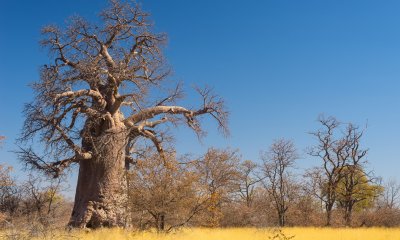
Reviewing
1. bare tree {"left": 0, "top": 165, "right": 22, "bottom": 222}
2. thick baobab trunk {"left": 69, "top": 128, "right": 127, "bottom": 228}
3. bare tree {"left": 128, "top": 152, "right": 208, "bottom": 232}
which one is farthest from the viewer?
bare tree {"left": 0, "top": 165, "right": 22, "bottom": 222}

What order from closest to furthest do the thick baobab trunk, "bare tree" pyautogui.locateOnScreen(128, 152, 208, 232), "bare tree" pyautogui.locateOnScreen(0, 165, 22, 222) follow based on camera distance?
"bare tree" pyautogui.locateOnScreen(128, 152, 208, 232) → the thick baobab trunk → "bare tree" pyautogui.locateOnScreen(0, 165, 22, 222)

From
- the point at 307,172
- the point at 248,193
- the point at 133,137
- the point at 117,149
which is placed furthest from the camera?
the point at 248,193

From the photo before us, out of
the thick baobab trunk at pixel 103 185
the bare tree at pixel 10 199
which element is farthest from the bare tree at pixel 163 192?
the bare tree at pixel 10 199

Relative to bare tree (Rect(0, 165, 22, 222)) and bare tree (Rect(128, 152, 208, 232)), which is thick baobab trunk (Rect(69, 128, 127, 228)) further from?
bare tree (Rect(0, 165, 22, 222))

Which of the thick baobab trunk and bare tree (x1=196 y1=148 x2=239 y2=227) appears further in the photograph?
bare tree (x1=196 y1=148 x2=239 y2=227)

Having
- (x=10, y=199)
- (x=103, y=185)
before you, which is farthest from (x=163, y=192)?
(x=10, y=199)

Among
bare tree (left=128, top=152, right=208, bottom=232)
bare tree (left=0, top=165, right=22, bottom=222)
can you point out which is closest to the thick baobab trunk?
bare tree (left=128, top=152, right=208, bottom=232)

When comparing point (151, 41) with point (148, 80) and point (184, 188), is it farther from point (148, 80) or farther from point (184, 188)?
point (184, 188)

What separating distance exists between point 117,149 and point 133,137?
110 centimetres

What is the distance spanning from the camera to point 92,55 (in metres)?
14.4

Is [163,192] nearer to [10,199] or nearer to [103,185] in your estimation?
[103,185]

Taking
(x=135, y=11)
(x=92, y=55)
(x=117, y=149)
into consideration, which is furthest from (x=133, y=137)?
(x=135, y=11)

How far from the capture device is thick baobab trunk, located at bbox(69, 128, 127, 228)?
13211 mm

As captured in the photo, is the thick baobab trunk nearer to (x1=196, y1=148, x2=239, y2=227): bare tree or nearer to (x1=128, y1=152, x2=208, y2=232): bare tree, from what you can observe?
(x1=128, y1=152, x2=208, y2=232): bare tree
